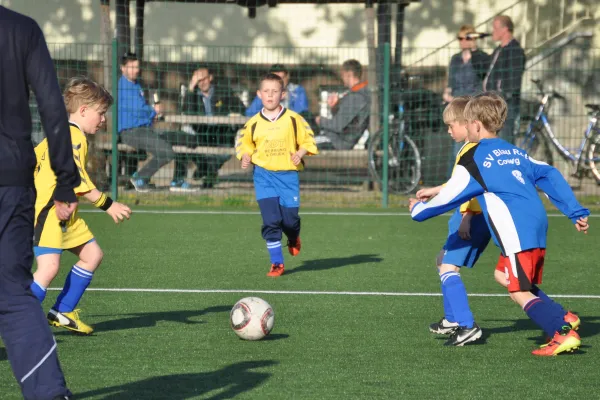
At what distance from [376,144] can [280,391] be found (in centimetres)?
973

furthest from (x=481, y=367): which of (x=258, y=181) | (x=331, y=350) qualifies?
(x=258, y=181)

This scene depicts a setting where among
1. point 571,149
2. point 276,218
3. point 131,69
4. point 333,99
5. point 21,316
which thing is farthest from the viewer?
point 571,149

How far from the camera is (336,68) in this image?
59.0 feet

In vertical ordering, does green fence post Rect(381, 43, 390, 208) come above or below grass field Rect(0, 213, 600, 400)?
above

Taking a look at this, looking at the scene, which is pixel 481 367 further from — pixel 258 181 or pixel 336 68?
pixel 336 68

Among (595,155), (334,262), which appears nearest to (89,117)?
(334,262)

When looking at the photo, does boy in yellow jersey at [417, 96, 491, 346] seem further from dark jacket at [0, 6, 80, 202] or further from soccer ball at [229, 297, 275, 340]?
dark jacket at [0, 6, 80, 202]

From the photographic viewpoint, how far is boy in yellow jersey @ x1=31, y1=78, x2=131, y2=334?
5750 millimetres

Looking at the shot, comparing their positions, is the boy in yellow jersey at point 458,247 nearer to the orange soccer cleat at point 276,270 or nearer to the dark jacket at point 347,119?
the orange soccer cleat at point 276,270

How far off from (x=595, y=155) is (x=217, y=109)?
5215 mm

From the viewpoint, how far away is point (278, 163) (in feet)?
29.1

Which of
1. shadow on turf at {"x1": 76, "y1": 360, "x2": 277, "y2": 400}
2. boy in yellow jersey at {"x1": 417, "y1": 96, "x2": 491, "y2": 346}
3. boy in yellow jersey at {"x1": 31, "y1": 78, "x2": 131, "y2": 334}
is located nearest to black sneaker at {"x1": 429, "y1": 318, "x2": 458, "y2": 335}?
boy in yellow jersey at {"x1": 417, "y1": 96, "x2": 491, "y2": 346}

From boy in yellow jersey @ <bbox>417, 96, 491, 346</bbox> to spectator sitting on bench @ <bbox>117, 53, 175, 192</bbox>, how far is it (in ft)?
27.5

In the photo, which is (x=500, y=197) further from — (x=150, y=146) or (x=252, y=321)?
(x=150, y=146)
